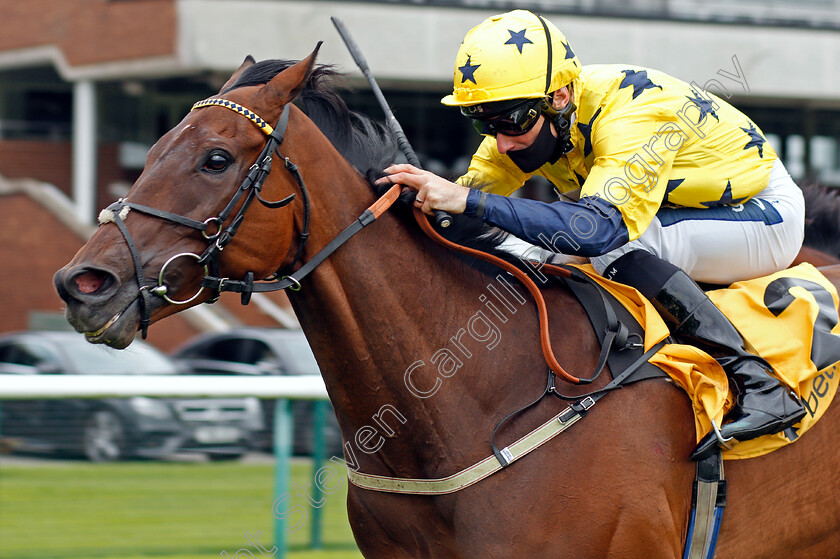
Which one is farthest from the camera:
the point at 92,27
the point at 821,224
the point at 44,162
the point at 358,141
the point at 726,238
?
the point at 44,162

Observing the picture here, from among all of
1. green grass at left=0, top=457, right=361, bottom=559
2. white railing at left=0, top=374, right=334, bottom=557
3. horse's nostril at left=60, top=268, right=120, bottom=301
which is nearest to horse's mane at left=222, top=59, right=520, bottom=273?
horse's nostril at left=60, top=268, right=120, bottom=301

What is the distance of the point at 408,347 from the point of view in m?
2.63

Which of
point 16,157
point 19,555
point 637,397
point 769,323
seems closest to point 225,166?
point 637,397

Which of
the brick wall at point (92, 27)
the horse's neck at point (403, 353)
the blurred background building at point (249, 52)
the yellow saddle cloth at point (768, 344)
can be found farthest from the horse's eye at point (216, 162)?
the brick wall at point (92, 27)

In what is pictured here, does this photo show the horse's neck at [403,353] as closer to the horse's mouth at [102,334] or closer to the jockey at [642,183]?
the jockey at [642,183]

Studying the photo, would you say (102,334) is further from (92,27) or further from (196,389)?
(92,27)

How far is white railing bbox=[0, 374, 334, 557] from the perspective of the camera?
4797 mm

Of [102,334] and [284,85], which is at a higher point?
[284,85]

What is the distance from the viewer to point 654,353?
2777 mm

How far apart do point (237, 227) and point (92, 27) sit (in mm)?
16136

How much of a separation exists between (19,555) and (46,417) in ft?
2.45

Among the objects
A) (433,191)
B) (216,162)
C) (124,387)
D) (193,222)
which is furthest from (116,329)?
(124,387)

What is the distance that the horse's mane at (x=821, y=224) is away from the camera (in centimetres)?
399

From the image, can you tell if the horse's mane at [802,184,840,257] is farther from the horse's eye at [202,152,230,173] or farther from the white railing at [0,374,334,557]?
the horse's eye at [202,152,230,173]
